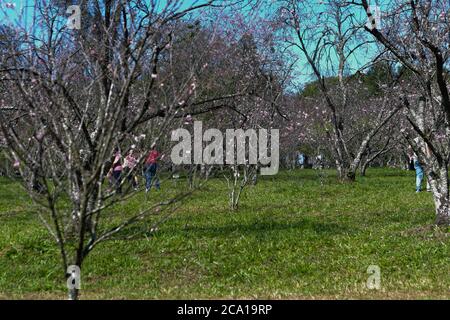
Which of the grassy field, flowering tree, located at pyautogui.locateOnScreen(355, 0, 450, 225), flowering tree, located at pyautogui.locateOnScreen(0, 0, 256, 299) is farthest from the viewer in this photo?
flowering tree, located at pyautogui.locateOnScreen(355, 0, 450, 225)

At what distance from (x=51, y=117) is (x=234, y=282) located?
3521 millimetres

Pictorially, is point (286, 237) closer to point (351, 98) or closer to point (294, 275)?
point (294, 275)

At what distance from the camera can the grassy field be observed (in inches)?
260

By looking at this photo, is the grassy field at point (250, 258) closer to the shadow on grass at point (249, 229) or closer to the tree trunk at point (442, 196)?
the shadow on grass at point (249, 229)

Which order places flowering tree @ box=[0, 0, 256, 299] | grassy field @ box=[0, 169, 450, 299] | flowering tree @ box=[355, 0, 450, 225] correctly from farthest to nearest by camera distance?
flowering tree @ box=[355, 0, 450, 225] → grassy field @ box=[0, 169, 450, 299] → flowering tree @ box=[0, 0, 256, 299]

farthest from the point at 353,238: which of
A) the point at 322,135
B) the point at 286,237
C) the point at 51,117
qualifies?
the point at 322,135

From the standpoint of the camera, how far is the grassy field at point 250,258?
6609 millimetres

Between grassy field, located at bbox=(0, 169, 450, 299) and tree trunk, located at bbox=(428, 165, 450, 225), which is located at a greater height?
tree trunk, located at bbox=(428, 165, 450, 225)

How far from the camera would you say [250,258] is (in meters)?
8.45

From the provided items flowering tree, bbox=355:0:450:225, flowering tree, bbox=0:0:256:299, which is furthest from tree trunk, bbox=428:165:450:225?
flowering tree, bbox=0:0:256:299

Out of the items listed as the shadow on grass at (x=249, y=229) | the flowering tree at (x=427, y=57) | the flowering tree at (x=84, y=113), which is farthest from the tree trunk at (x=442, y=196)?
the flowering tree at (x=84, y=113)

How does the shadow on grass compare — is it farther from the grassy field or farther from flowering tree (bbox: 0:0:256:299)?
flowering tree (bbox: 0:0:256:299)

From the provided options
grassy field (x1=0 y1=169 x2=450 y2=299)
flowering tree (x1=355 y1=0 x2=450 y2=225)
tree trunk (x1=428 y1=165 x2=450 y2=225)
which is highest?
flowering tree (x1=355 y1=0 x2=450 y2=225)

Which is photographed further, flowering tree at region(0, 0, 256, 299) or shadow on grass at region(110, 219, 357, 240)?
shadow on grass at region(110, 219, 357, 240)
